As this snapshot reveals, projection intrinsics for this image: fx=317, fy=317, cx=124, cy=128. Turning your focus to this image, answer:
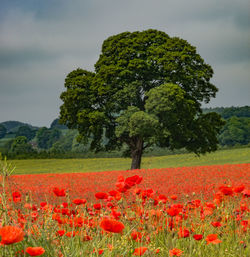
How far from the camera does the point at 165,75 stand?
74.0 feet

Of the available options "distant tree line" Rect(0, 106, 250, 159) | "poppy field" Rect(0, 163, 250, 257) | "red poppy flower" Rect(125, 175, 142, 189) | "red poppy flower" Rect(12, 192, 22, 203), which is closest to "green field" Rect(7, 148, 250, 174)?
"distant tree line" Rect(0, 106, 250, 159)

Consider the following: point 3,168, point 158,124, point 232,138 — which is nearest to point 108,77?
point 158,124

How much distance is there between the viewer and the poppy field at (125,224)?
2.55 metres

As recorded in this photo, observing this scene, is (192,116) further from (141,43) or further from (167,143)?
(141,43)

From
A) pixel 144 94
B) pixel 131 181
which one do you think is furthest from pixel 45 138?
pixel 131 181

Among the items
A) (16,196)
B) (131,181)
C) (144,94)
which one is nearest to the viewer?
(131,181)

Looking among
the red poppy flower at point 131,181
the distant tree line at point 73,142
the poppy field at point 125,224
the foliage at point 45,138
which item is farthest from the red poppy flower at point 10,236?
the foliage at point 45,138

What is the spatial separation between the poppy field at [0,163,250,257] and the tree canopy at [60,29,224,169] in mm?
11222

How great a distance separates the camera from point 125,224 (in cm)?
397

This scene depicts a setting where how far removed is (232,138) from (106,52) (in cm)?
8092

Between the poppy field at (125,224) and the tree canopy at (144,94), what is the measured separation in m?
11.2

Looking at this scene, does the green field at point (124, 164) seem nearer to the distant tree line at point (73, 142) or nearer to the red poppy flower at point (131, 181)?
the distant tree line at point (73, 142)

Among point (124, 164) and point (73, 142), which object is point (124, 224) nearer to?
point (124, 164)

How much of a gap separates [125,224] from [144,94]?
61.5 feet
